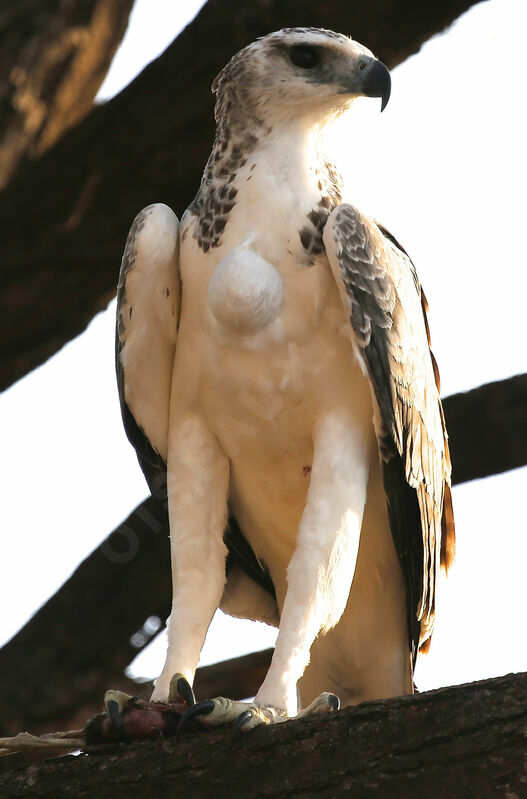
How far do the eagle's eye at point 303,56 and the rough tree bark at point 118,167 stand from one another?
3.67ft

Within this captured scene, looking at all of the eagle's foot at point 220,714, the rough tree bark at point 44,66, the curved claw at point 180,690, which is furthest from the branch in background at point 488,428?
the eagle's foot at point 220,714

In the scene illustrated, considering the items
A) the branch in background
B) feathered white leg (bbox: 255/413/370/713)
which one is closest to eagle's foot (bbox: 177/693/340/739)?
feathered white leg (bbox: 255/413/370/713)

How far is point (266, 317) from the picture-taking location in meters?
4.92

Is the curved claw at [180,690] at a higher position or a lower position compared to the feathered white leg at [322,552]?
lower

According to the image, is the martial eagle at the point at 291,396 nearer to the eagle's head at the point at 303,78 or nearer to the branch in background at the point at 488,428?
the eagle's head at the point at 303,78

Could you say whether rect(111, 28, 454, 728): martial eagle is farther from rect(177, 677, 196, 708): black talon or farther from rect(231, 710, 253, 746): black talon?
rect(231, 710, 253, 746): black talon

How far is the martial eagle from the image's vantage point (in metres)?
4.89

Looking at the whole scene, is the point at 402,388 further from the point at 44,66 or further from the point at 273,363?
the point at 44,66

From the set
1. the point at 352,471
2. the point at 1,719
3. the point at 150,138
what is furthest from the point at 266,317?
the point at 1,719

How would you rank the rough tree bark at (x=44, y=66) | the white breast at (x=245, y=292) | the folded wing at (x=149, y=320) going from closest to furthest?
1. the white breast at (x=245, y=292)
2. the folded wing at (x=149, y=320)
3. the rough tree bark at (x=44, y=66)

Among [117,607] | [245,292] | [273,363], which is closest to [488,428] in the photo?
[117,607]

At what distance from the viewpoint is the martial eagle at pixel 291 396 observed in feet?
16.0

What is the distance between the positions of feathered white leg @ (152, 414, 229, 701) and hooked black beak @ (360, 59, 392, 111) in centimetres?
141

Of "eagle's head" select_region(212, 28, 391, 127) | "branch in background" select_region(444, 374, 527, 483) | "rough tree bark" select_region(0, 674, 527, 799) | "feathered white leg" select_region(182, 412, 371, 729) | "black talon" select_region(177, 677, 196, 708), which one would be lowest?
"rough tree bark" select_region(0, 674, 527, 799)
